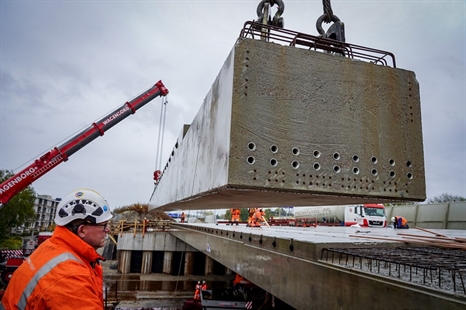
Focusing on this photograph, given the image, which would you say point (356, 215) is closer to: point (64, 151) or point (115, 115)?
point (115, 115)

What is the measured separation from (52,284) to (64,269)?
0.10 meters

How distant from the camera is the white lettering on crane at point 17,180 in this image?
13477 millimetres

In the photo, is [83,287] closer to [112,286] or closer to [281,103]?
[281,103]

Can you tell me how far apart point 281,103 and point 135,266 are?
2582 cm

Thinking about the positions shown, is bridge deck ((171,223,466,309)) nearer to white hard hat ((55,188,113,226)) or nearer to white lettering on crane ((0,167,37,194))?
white hard hat ((55,188,113,226))

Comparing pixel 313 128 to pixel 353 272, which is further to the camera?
pixel 353 272

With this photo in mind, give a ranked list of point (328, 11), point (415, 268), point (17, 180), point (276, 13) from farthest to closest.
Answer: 1. point (17, 180)
2. point (276, 13)
3. point (328, 11)
4. point (415, 268)

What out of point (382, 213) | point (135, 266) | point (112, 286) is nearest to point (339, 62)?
point (112, 286)

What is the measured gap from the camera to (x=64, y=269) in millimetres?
1939

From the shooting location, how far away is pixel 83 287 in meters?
1.90

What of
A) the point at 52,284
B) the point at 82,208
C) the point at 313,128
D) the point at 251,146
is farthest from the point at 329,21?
the point at 52,284

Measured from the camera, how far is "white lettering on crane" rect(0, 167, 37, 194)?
531 inches

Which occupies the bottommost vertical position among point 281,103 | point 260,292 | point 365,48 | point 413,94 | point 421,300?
point 260,292

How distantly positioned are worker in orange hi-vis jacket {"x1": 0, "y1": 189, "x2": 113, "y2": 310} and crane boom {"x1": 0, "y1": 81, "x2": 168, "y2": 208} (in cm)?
1378
